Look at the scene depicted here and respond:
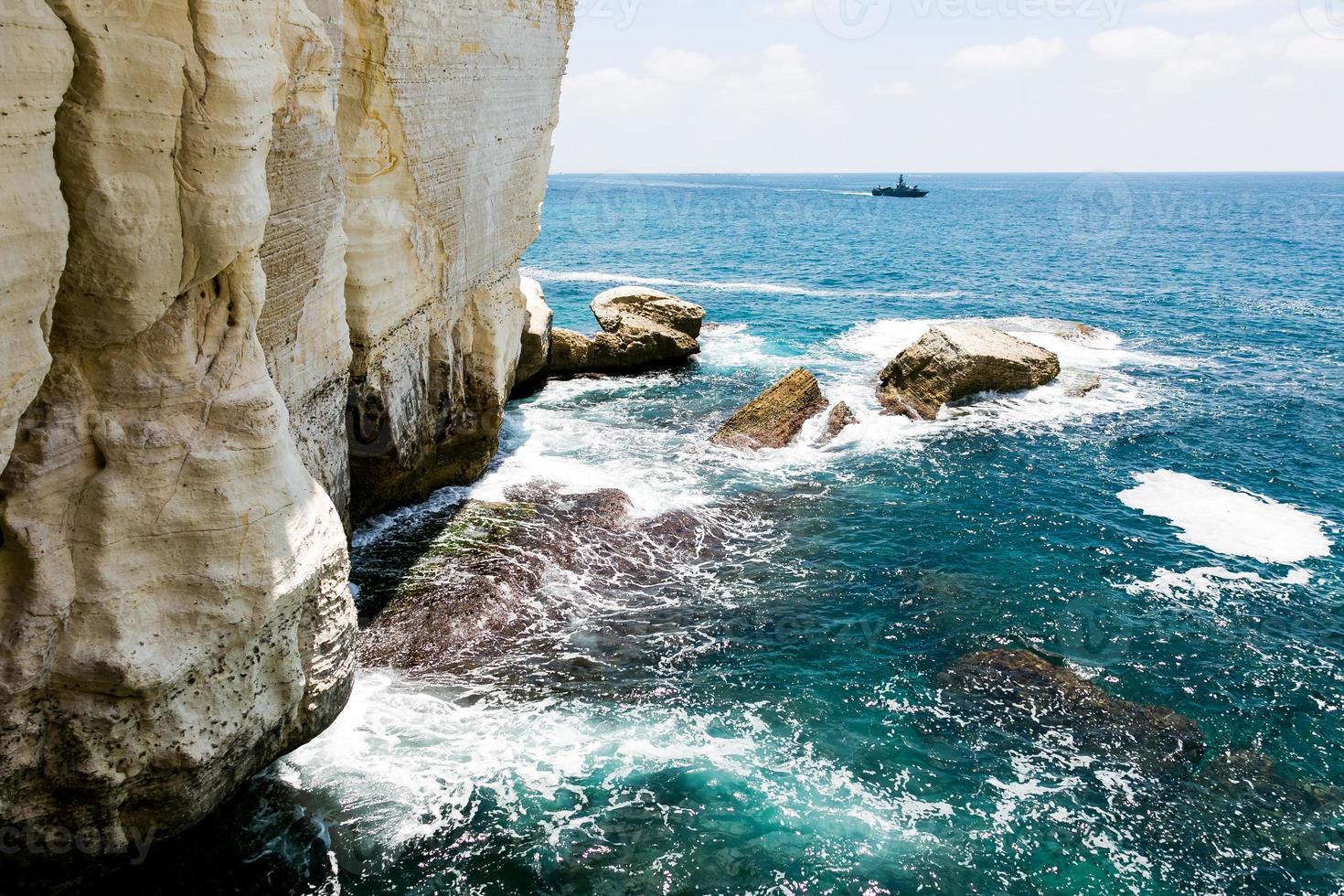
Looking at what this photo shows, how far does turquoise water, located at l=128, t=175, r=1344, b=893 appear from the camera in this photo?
952 centimetres

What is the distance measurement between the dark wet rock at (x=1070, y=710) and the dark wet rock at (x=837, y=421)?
10.1 m

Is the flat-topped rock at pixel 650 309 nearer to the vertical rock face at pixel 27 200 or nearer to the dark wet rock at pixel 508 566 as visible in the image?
the dark wet rock at pixel 508 566

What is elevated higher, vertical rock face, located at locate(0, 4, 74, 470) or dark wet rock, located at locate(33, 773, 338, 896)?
vertical rock face, located at locate(0, 4, 74, 470)

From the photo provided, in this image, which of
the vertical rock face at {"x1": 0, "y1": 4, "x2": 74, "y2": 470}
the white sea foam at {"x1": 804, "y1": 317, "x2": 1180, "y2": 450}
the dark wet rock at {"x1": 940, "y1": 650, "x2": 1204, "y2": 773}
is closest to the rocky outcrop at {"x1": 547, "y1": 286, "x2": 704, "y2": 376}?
the white sea foam at {"x1": 804, "y1": 317, "x2": 1180, "y2": 450}

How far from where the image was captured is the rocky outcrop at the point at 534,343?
82.9ft

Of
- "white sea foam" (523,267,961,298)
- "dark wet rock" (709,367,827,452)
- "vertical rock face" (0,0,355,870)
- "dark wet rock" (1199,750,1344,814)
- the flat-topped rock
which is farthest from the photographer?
"white sea foam" (523,267,961,298)

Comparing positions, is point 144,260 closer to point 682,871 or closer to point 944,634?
point 682,871

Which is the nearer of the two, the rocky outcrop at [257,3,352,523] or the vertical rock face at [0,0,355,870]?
the vertical rock face at [0,0,355,870]

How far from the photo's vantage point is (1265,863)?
9.61 metres

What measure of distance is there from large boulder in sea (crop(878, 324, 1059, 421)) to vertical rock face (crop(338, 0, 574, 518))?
11.6 meters

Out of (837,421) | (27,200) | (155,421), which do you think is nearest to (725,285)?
(837,421)

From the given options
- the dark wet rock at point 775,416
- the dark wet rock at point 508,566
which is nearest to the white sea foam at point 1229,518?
the dark wet rock at point 775,416

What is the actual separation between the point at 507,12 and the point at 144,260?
12250mm

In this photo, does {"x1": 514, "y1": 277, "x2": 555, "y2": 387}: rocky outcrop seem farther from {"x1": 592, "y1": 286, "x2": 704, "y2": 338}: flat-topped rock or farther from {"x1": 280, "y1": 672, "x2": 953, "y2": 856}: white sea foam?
{"x1": 280, "y1": 672, "x2": 953, "y2": 856}: white sea foam
